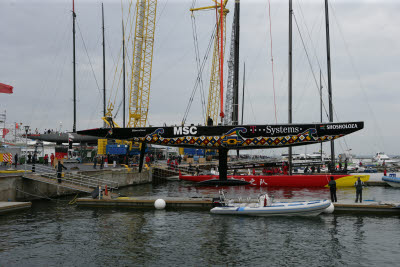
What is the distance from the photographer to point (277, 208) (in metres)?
19.6

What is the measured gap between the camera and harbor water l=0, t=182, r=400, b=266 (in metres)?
12.8

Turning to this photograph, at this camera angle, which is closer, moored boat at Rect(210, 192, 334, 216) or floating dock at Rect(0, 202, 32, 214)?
moored boat at Rect(210, 192, 334, 216)

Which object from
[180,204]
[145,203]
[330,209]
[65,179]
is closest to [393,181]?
[330,209]

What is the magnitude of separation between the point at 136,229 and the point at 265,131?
12350 mm

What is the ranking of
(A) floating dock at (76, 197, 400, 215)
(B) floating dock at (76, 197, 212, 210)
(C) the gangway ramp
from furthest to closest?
(C) the gangway ramp, (B) floating dock at (76, 197, 212, 210), (A) floating dock at (76, 197, 400, 215)

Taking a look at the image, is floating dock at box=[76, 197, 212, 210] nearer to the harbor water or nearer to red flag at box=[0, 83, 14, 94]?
the harbor water

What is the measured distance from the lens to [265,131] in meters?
24.8

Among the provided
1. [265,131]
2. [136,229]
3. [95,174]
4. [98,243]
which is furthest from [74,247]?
[95,174]

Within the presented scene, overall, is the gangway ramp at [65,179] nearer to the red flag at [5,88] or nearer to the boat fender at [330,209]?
the red flag at [5,88]

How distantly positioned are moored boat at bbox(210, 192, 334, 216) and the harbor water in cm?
42

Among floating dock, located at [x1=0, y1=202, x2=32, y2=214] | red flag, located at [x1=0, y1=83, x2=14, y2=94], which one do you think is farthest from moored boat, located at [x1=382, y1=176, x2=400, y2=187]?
red flag, located at [x1=0, y1=83, x2=14, y2=94]

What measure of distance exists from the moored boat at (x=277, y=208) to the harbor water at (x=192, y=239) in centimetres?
42

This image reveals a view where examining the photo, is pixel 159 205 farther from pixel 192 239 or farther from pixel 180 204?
pixel 192 239

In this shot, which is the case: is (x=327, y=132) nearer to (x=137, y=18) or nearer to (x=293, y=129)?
(x=293, y=129)
